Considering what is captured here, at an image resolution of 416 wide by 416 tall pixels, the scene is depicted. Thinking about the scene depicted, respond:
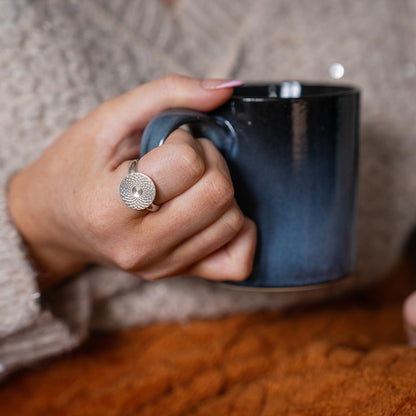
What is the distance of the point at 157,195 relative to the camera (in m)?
0.40

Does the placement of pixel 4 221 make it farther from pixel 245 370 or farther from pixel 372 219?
pixel 372 219

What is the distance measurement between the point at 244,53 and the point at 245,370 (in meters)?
0.48

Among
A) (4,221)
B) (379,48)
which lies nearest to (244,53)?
(379,48)

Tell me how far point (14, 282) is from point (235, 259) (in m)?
0.26

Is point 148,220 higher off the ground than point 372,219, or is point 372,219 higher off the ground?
point 148,220

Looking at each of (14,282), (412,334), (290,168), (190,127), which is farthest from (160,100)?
(412,334)

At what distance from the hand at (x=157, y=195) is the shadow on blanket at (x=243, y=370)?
13cm

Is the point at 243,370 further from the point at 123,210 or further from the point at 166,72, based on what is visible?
the point at 166,72

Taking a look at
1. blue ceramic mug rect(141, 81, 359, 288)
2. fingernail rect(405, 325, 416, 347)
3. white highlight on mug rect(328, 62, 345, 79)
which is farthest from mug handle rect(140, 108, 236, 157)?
white highlight on mug rect(328, 62, 345, 79)

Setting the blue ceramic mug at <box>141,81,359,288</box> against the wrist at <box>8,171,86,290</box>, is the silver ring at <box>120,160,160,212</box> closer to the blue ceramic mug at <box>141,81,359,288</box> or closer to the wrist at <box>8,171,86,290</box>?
the blue ceramic mug at <box>141,81,359,288</box>

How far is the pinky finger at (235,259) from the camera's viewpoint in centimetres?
47

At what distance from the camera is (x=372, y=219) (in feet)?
2.64

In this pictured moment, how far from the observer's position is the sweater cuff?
0.55 meters

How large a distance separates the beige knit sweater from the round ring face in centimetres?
22
